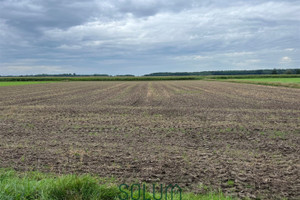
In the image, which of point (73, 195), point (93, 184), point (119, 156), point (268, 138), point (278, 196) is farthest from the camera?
point (268, 138)

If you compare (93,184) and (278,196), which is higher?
(93,184)

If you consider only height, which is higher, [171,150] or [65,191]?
[65,191]

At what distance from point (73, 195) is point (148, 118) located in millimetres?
10449

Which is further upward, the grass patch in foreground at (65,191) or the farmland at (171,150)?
the grass patch in foreground at (65,191)

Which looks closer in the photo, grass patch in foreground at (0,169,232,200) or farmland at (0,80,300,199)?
grass patch in foreground at (0,169,232,200)

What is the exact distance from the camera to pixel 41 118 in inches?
596

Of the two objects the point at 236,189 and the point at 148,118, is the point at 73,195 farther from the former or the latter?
the point at 148,118

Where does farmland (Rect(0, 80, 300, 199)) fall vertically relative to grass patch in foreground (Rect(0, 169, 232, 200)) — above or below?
below

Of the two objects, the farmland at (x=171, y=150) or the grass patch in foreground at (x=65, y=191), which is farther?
the farmland at (x=171, y=150)

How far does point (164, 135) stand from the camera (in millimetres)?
10781

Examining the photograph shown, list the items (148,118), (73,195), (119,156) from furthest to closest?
(148,118) → (119,156) → (73,195)

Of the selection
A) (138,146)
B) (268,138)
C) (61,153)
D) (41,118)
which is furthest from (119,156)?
(41,118)

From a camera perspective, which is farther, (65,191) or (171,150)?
(171,150)

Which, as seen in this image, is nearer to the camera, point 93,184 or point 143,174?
point 93,184
